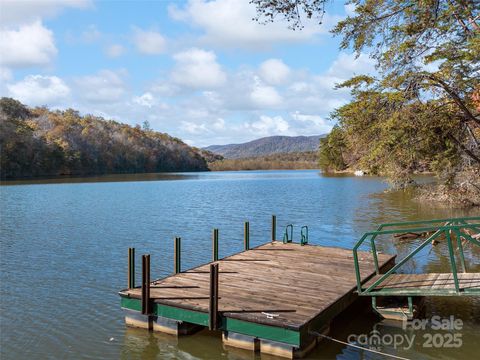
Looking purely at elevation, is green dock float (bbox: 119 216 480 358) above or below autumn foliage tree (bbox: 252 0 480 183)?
below

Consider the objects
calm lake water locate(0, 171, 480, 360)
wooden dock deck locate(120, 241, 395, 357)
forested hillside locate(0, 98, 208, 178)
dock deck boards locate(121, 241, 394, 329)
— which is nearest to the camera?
wooden dock deck locate(120, 241, 395, 357)

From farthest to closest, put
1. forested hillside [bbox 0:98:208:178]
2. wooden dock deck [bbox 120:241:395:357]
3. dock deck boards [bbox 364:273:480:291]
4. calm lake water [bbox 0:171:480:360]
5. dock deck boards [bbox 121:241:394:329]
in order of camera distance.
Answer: forested hillside [bbox 0:98:208:178] → dock deck boards [bbox 364:273:480:291] → calm lake water [bbox 0:171:480:360] → dock deck boards [bbox 121:241:394:329] → wooden dock deck [bbox 120:241:395:357]

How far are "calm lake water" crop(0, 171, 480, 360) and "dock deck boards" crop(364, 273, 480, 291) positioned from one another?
2.83ft

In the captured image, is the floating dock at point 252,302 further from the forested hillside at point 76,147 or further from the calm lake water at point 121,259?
the forested hillside at point 76,147

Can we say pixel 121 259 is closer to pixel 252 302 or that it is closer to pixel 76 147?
pixel 252 302

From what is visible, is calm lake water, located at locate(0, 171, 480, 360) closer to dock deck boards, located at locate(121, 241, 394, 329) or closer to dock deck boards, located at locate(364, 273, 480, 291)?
dock deck boards, located at locate(121, 241, 394, 329)

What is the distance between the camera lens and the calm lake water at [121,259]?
27.6 feet

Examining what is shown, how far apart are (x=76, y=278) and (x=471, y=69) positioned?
449 inches


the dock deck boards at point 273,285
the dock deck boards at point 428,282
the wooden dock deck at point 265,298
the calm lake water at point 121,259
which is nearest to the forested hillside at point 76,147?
the calm lake water at point 121,259

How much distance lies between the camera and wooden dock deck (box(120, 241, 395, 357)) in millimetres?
7750

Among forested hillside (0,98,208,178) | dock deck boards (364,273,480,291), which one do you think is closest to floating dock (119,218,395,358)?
dock deck boards (364,273,480,291)

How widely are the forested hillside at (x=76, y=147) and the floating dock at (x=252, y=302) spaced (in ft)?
219

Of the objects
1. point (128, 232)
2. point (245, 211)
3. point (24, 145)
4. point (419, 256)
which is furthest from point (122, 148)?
point (419, 256)

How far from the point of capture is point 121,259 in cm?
1502
